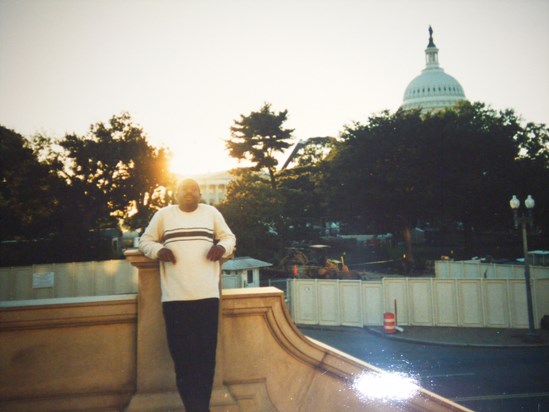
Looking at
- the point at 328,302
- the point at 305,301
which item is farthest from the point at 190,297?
the point at 305,301

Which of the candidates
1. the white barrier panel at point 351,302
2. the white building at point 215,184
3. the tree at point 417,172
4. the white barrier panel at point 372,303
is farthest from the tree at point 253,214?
the white building at point 215,184

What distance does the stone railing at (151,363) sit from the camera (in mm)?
3586

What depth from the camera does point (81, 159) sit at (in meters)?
36.4

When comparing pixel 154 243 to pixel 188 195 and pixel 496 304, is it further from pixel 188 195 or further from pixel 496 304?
pixel 496 304

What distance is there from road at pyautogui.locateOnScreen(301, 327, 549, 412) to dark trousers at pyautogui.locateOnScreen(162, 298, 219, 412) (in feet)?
24.1

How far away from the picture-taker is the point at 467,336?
16016 mm

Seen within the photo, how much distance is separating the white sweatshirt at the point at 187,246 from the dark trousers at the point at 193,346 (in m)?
0.09

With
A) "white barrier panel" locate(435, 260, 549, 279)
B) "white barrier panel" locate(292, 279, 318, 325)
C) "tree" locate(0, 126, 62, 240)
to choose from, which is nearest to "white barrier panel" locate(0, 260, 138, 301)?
"white barrier panel" locate(292, 279, 318, 325)

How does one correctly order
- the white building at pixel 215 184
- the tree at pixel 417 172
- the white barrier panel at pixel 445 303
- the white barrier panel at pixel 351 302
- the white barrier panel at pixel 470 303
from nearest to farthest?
the white barrier panel at pixel 470 303 → the white barrier panel at pixel 445 303 → the white barrier panel at pixel 351 302 → the tree at pixel 417 172 → the white building at pixel 215 184

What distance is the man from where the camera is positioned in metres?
3.40

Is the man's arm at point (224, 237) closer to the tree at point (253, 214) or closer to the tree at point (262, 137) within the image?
the tree at point (253, 214)

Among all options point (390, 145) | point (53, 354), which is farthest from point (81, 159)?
point (53, 354)

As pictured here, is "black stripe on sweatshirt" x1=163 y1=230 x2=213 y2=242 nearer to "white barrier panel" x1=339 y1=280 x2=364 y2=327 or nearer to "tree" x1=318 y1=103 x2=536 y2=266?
"white barrier panel" x1=339 y1=280 x2=364 y2=327

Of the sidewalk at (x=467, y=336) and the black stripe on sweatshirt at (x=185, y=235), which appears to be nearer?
the black stripe on sweatshirt at (x=185, y=235)
